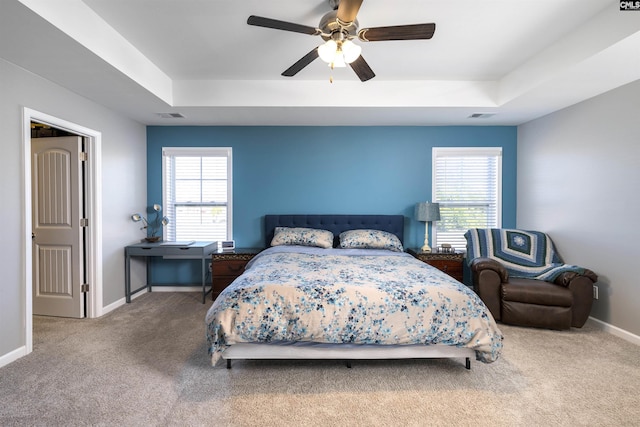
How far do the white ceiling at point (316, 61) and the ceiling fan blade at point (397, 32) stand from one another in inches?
15.0

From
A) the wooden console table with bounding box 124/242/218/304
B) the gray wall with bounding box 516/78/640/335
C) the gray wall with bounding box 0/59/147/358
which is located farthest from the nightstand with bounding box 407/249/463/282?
the gray wall with bounding box 0/59/147/358

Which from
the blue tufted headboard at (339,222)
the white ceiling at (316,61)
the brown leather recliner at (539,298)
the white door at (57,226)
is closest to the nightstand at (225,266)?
the blue tufted headboard at (339,222)

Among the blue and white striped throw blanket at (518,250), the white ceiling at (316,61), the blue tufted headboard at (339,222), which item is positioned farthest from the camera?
the blue tufted headboard at (339,222)

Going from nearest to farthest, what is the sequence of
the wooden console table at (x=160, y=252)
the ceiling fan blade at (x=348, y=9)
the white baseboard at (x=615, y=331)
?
the ceiling fan blade at (x=348, y=9) → the white baseboard at (x=615, y=331) → the wooden console table at (x=160, y=252)

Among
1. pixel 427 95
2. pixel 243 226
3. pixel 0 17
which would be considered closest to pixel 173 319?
pixel 243 226

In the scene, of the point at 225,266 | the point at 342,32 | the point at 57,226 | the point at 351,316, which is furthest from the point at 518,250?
the point at 57,226

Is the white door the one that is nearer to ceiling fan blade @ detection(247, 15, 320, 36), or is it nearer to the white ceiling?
the white ceiling

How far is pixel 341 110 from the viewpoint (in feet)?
12.5

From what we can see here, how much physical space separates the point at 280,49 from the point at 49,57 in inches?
72.0

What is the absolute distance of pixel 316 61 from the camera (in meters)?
3.21

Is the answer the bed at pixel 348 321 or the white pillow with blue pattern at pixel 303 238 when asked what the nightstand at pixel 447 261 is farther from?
the bed at pixel 348 321

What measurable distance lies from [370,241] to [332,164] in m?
1.27

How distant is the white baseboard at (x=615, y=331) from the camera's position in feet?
9.60

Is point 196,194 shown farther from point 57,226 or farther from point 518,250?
point 518,250
